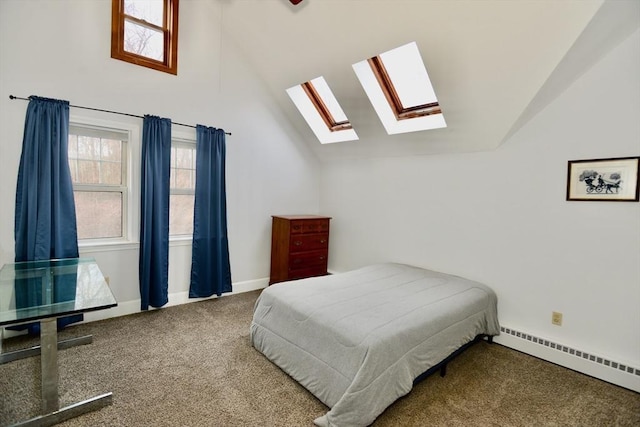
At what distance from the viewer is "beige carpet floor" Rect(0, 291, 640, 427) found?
1.80 metres

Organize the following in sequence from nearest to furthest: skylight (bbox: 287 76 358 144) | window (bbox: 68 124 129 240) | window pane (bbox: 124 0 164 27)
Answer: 1. window (bbox: 68 124 129 240)
2. window pane (bbox: 124 0 164 27)
3. skylight (bbox: 287 76 358 144)

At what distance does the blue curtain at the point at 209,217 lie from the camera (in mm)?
3451

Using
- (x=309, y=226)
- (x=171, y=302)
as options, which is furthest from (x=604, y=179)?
(x=171, y=302)

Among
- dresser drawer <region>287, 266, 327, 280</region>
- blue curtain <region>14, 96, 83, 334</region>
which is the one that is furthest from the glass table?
dresser drawer <region>287, 266, 327, 280</region>

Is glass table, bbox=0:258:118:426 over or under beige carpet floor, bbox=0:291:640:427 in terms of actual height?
over

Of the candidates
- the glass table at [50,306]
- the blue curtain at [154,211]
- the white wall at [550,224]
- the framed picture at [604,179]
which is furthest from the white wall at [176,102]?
the framed picture at [604,179]

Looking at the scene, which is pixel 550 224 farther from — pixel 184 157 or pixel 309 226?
pixel 184 157

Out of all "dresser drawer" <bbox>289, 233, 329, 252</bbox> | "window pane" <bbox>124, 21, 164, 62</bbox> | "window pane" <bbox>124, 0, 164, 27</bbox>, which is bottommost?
"dresser drawer" <bbox>289, 233, 329, 252</bbox>

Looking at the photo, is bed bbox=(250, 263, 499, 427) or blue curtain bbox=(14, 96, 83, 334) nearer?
bed bbox=(250, 263, 499, 427)

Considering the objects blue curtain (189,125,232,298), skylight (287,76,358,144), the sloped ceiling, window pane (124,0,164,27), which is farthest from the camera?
skylight (287,76,358,144)

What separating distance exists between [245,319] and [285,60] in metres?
2.83

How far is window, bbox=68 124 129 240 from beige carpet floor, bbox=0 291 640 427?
1.00 meters

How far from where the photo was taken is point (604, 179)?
2.29 metres

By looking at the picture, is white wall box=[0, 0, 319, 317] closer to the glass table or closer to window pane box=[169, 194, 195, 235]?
window pane box=[169, 194, 195, 235]
